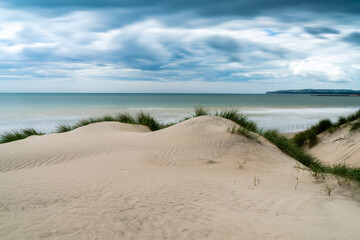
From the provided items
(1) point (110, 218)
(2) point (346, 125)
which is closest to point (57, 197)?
(1) point (110, 218)

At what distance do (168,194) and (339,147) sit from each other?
8604mm

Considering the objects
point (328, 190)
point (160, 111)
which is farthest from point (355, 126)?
point (160, 111)

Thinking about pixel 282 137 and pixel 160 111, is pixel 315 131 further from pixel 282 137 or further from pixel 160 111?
pixel 160 111

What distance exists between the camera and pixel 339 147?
1012cm

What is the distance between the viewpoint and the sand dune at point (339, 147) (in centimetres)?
887

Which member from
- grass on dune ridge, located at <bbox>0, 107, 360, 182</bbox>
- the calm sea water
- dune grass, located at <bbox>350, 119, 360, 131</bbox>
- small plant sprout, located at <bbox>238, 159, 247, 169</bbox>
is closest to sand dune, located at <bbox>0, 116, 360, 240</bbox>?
small plant sprout, located at <bbox>238, 159, 247, 169</bbox>

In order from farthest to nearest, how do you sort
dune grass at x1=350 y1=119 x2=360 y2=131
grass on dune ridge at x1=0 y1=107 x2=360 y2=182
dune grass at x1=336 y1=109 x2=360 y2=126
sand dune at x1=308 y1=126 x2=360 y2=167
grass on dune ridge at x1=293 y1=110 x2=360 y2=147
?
dune grass at x1=336 y1=109 x2=360 y2=126, grass on dune ridge at x1=293 y1=110 x2=360 y2=147, dune grass at x1=350 y1=119 x2=360 y2=131, sand dune at x1=308 y1=126 x2=360 y2=167, grass on dune ridge at x1=0 y1=107 x2=360 y2=182

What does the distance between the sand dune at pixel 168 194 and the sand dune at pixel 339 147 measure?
368cm

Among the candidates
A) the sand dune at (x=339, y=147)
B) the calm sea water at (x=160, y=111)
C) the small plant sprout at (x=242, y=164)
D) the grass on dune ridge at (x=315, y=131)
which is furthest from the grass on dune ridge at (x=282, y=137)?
the calm sea water at (x=160, y=111)

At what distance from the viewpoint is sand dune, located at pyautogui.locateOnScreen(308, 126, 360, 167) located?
887cm

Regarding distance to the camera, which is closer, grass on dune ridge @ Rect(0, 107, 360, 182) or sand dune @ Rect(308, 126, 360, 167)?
A: grass on dune ridge @ Rect(0, 107, 360, 182)

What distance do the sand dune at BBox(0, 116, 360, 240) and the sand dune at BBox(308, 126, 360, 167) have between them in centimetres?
368

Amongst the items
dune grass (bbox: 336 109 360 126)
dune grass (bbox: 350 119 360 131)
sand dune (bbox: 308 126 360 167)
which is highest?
dune grass (bbox: 336 109 360 126)

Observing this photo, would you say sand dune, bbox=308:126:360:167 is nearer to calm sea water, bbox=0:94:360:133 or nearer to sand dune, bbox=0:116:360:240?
sand dune, bbox=0:116:360:240
